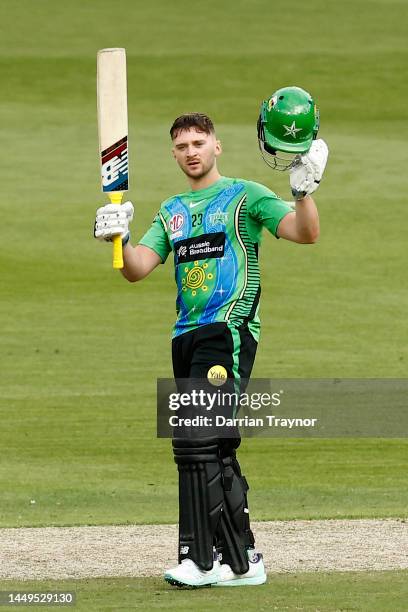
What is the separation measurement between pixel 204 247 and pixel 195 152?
16.6 inches

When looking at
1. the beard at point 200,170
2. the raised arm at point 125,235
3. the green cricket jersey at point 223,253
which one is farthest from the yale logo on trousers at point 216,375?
the beard at point 200,170

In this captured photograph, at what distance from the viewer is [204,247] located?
21.5 feet

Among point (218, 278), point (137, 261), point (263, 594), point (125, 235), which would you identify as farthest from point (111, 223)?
point (263, 594)

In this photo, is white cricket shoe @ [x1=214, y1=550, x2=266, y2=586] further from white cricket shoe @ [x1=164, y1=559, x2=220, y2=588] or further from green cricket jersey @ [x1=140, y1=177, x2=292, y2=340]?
green cricket jersey @ [x1=140, y1=177, x2=292, y2=340]

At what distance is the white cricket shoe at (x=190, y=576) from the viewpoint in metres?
6.36

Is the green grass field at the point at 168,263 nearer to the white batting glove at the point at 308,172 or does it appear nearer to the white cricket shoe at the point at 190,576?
the white cricket shoe at the point at 190,576

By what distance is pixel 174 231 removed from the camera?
6723 mm

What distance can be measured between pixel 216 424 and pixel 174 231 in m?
0.87

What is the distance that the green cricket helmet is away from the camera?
634 centimetres

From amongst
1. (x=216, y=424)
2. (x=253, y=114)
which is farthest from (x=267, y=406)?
(x=253, y=114)

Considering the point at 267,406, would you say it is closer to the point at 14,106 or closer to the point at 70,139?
the point at 70,139

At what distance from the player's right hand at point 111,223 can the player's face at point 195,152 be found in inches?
13.9

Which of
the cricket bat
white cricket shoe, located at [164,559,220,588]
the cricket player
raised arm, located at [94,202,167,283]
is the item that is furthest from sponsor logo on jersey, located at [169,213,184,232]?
white cricket shoe, located at [164,559,220,588]

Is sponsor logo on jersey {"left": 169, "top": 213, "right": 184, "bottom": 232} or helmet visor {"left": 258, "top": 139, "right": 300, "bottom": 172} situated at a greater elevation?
helmet visor {"left": 258, "top": 139, "right": 300, "bottom": 172}
